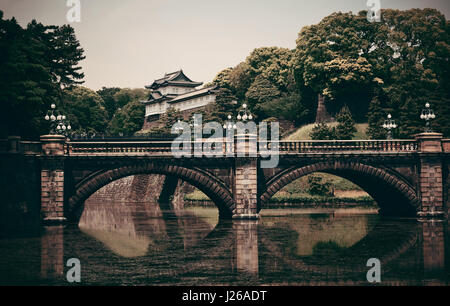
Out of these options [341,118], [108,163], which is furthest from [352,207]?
[108,163]

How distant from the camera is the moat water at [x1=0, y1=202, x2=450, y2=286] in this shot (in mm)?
24859

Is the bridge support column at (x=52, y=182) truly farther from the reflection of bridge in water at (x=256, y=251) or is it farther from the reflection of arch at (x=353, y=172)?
the reflection of arch at (x=353, y=172)

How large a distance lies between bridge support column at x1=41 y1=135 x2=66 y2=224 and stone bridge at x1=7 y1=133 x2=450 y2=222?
0.26 feet

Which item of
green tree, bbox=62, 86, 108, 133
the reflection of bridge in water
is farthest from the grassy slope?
green tree, bbox=62, 86, 108, 133

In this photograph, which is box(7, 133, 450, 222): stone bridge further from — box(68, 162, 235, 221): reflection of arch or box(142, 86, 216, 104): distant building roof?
box(142, 86, 216, 104): distant building roof

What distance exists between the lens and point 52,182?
4512 centimetres

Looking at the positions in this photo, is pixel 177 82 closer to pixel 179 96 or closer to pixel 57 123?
pixel 179 96

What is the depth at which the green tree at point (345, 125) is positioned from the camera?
72562 mm

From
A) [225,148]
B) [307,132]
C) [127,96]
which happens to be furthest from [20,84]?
[127,96]

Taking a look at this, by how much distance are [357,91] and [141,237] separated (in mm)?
47660

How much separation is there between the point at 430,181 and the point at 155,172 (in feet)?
75.8

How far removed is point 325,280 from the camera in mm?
24078

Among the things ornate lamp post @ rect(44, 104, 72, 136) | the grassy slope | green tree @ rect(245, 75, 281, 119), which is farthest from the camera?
green tree @ rect(245, 75, 281, 119)

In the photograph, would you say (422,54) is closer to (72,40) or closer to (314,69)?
(314,69)
